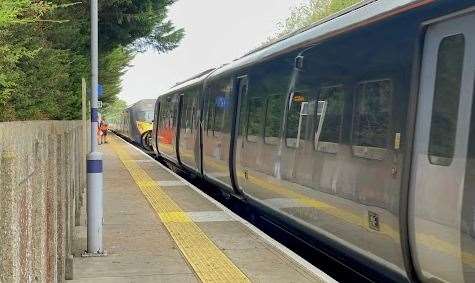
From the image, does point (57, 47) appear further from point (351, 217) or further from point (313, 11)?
point (313, 11)

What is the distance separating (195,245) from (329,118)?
89.3 inches

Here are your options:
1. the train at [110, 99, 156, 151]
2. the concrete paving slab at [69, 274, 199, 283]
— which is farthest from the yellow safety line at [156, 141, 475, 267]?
the train at [110, 99, 156, 151]

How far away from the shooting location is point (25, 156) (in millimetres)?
3324

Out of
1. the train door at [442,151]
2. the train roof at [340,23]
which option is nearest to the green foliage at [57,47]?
the train roof at [340,23]

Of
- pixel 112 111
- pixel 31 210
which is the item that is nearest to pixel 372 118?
pixel 31 210

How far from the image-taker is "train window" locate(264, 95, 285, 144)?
8.55 metres

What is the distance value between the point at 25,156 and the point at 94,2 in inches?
365

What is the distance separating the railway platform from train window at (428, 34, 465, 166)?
1904 mm

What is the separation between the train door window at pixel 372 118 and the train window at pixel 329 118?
41 centimetres

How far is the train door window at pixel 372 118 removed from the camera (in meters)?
5.39

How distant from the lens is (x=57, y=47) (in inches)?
882

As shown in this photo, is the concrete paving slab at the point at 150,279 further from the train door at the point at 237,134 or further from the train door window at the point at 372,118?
the train door at the point at 237,134

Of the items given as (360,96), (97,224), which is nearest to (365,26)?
(360,96)

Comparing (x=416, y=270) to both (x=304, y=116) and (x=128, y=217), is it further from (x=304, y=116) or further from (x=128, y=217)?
(x=128, y=217)
